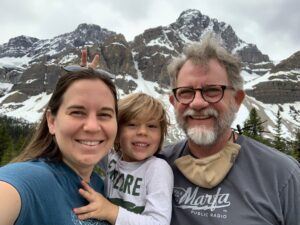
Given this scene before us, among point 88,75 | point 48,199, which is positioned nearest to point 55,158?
point 48,199

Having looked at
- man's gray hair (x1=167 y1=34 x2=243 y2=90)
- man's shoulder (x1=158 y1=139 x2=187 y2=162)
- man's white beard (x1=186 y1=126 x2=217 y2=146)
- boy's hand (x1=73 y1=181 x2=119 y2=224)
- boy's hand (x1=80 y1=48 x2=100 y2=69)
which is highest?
man's gray hair (x1=167 y1=34 x2=243 y2=90)

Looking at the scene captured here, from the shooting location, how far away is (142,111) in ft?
13.8

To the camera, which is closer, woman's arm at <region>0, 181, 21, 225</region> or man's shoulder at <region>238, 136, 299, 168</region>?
woman's arm at <region>0, 181, 21, 225</region>

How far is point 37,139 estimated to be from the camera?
3.30m

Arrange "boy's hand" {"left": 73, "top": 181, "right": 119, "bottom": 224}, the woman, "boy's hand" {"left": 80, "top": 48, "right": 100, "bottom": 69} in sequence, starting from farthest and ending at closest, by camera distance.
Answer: "boy's hand" {"left": 80, "top": 48, "right": 100, "bottom": 69}
"boy's hand" {"left": 73, "top": 181, "right": 119, "bottom": 224}
the woman

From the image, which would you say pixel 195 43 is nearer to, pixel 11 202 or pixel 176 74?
pixel 176 74

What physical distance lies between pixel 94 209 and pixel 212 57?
230 cm

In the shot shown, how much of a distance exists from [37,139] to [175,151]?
1906 millimetres

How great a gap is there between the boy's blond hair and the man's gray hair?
62 cm

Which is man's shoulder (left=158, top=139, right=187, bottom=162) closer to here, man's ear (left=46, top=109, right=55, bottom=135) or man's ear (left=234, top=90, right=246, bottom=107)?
man's ear (left=234, top=90, right=246, bottom=107)

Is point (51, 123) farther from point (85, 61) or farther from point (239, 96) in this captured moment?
point (239, 96)

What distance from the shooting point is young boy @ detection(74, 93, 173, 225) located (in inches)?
135

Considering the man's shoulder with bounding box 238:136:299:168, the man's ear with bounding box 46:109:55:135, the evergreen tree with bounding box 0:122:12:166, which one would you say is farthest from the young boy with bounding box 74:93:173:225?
the evergreen tree with bounding box 0:122:12:166

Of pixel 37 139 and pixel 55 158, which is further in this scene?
pixel 37 139
